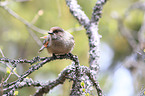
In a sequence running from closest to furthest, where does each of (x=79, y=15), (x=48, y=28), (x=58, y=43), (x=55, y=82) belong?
(x=55, y=82) < (x=58, y=43) < (x=79, y=15) < (x=48, y=28)

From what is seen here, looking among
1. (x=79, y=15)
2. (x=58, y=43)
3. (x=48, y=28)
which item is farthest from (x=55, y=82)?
(x=48, y=28)

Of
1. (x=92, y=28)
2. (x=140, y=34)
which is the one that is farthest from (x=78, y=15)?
(x=140, y=34)

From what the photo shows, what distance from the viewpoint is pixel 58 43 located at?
8.40 ft

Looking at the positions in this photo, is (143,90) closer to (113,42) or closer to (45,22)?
(45,22)

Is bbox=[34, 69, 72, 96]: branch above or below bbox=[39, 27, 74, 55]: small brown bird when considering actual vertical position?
below

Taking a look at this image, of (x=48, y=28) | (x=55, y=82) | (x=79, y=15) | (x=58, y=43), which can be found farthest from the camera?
(x=48, y=28)

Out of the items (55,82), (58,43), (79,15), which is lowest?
(55,82)

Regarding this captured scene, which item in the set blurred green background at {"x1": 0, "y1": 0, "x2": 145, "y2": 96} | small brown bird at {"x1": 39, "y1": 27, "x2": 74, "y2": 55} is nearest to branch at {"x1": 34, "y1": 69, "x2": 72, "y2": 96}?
small brown bird at {"x1": 39, "y1": 27, "x2": 74, "y2": 55}

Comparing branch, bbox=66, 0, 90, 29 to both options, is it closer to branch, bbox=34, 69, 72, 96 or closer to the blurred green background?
branch, bbox=34, 69, 72, 96

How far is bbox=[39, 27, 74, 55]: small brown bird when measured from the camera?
2494 mm

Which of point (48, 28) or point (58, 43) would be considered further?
point (48, 28)

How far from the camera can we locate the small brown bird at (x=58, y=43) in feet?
8.18

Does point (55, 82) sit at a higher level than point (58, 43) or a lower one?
lower

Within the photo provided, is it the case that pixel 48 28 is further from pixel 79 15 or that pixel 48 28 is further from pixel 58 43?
pixel 58 43
